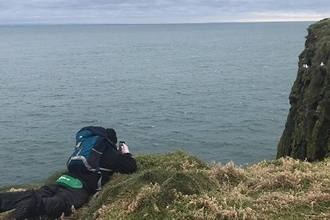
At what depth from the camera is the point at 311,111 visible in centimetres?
2362

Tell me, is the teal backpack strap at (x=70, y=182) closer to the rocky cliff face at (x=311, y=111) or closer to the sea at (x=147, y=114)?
the rocky cliff face at (x=311, y=111)

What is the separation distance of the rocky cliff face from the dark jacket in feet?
31.1

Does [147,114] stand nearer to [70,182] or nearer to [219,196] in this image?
[70,182]

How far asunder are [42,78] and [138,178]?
8539 centimetres

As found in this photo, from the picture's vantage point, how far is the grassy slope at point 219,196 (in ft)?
25.9

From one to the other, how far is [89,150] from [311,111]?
15872 mm

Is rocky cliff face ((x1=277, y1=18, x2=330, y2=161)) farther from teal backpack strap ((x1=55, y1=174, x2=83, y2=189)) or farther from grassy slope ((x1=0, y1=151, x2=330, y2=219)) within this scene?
teal backpack strap ((x1=55, y1=174, x2=83, y2=189))

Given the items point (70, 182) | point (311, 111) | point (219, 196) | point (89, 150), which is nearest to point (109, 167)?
point (89, 150)

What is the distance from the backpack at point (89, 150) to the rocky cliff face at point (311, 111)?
34.4 ft

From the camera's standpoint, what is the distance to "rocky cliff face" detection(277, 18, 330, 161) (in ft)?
69.8

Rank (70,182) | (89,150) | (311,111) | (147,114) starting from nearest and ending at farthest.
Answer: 1. (70,182)
2. (89,150)
3. (311,111)
4. (147,114)

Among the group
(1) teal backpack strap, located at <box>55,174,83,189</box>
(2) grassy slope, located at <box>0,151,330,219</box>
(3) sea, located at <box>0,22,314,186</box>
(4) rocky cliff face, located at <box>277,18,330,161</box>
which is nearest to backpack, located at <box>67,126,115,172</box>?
(1) teal backpack strap, located at <box>55,174,83,189</box>

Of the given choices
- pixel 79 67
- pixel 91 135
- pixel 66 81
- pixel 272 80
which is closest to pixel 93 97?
pixel 66 81

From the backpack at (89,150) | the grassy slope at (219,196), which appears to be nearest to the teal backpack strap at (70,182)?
the backpack at (89,150)
